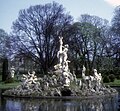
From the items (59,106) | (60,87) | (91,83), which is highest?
(91,83)

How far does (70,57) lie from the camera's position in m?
66.9

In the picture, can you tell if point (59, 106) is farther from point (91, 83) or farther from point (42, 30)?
point (42, 30)

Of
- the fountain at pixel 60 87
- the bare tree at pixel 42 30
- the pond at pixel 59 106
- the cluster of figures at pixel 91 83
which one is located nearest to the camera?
the pond at pixel 59 106

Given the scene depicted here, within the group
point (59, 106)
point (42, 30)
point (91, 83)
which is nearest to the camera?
point (59, 106)

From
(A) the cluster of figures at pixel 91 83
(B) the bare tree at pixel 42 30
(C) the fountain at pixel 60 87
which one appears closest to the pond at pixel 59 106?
(C) the fountain at pixel 60 87

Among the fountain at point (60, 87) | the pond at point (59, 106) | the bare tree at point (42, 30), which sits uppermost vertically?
the bare tree at point (42, 30)

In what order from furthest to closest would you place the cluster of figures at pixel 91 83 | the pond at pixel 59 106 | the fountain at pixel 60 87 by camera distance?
the cluster of figures at pixel 91 83
the fountain at pixel 60 87
the pond at pixel 59 106

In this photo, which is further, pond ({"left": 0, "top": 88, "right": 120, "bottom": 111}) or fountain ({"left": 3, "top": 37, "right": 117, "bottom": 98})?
fountain ({"left": 3, "top": 37, "right": 117, "bottom": 98})

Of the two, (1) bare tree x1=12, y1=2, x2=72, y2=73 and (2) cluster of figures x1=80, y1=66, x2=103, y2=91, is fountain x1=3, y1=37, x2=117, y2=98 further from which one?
(1) bare tree x1=12, y1=2, x2=72, y2=73

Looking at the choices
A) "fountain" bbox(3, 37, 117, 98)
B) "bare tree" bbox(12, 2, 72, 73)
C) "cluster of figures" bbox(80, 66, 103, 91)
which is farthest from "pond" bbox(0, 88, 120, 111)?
"bare tree" bbox(12, 2, 72, 73)

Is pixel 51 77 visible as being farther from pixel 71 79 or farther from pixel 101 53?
pixel 101 53

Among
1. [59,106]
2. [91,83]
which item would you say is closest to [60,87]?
A: [91,83]

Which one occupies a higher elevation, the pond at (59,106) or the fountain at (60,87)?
the fountain at (60,87)

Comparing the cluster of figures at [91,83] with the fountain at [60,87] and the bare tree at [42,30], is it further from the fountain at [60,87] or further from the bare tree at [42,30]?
the bare tree at [42,30]
